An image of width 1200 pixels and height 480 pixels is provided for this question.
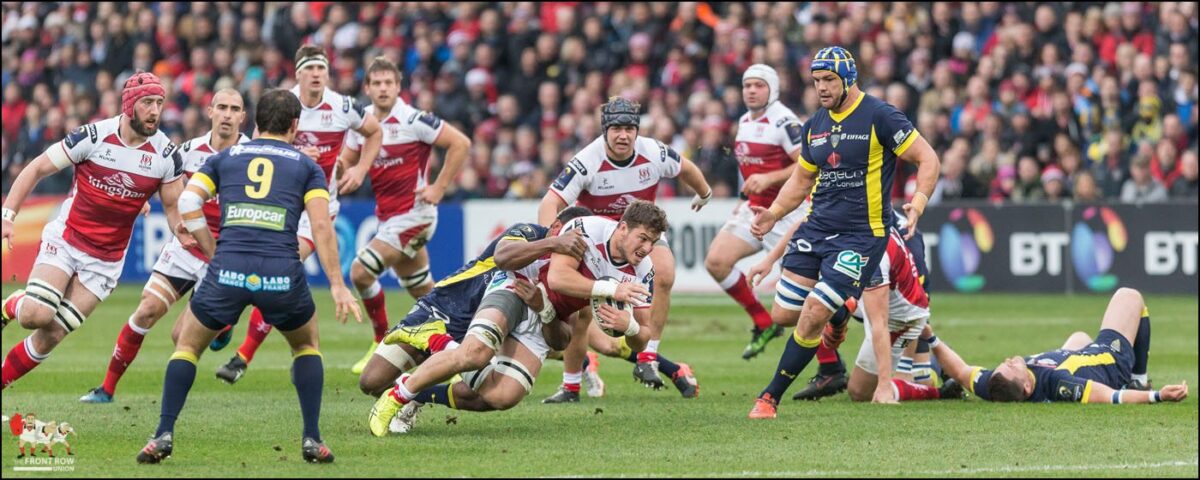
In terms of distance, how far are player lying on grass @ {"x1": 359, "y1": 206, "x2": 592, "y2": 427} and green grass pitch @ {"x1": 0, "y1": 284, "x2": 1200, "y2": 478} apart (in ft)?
1.29

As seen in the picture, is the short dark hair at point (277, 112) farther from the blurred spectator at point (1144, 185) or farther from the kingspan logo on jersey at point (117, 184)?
the blurred spectator at point (1144, 185)

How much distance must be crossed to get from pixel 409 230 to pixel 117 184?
4.41m

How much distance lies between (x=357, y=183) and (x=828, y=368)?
172 inches

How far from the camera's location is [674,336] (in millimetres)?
19141

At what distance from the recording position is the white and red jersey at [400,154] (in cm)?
1623

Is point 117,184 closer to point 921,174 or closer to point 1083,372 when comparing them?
point 921,174

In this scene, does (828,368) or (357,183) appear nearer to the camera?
(828,368)

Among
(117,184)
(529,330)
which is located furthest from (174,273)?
(529,330)

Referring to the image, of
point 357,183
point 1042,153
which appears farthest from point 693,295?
point 357,183

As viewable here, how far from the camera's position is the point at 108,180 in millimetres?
12250

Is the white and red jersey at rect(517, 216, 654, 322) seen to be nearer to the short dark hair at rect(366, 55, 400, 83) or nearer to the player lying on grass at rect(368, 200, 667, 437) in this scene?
the player lying on grass at rect(368, 200, 667, 437)

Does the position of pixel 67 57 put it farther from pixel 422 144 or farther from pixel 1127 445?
pixel 1127 445

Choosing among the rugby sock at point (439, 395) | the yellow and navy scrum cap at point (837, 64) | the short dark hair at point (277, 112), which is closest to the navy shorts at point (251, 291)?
the short dark hair at point (277, 112)

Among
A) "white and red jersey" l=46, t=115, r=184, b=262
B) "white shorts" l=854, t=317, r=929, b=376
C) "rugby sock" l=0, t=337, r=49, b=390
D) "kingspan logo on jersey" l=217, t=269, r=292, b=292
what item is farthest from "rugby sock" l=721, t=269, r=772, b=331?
"kingspan logo on jersey" l=217, t=269, r=292, b=292
